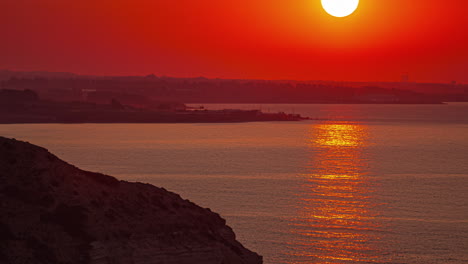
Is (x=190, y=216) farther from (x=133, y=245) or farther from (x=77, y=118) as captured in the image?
(x=77, y=118)

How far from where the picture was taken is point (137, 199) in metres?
17.0

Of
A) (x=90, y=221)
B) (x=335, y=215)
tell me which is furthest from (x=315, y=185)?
(x=90, y=221)

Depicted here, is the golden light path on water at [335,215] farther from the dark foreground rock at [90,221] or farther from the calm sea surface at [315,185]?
the dark foreground rock at [90,221]

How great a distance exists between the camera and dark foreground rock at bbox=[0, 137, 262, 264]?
14836 millimetres

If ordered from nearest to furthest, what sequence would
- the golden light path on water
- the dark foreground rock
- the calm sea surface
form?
the dark foreground rock, the golden light path on water, the calm sea surface

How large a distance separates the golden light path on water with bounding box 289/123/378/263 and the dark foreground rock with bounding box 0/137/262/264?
873 cm

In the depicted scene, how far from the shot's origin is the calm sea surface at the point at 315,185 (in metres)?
27.1

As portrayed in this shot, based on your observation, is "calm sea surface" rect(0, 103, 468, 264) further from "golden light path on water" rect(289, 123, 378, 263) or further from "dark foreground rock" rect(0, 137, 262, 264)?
"dark foreground rock" rect(0, 137, 262, 264)

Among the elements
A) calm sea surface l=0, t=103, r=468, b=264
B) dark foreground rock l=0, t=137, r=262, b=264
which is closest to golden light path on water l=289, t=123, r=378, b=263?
calm sea surface l=0, t=103, r=468, b=264

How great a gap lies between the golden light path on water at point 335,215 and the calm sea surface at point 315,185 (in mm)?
46

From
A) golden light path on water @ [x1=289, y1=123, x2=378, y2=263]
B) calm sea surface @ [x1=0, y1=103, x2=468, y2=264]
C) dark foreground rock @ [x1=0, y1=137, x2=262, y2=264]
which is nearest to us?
dark foreground rock @ [x1=0, y1=137, x2=262, y2=264]

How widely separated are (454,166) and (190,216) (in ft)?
151

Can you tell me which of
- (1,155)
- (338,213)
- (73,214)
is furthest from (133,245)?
(338,213)

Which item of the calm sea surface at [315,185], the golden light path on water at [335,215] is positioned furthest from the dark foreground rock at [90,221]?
the golden light path on water at [335,215]
